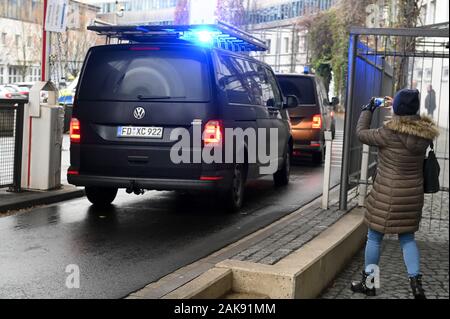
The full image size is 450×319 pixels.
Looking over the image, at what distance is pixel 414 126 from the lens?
497 cm

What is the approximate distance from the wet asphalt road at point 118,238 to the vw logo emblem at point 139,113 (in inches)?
48.5

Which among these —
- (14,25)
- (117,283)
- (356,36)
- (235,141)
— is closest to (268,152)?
(235,141)

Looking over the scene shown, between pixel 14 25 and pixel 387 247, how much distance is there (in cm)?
3691

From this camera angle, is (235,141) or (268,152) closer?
(235,141)

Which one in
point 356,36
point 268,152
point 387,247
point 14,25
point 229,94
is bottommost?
point 387,247

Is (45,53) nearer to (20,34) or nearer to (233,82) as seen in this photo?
(233,82)

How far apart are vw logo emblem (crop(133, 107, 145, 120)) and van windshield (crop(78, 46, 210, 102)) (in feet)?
0.44

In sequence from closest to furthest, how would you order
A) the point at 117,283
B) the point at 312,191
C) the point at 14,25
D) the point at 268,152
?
the point at 117,283 → the point at 268,152 → the point at 312,191 → the point at 14,25

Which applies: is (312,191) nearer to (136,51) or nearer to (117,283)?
(136,51)

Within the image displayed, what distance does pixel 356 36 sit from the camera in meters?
7.55

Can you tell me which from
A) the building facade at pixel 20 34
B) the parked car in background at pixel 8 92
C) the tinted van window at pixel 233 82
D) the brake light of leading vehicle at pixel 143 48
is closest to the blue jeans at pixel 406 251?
the tinted van window at pixel 233 82

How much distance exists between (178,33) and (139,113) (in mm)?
1747

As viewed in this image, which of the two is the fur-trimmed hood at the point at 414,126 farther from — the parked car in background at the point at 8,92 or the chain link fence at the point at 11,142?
the parked car in background at the point at 8,92

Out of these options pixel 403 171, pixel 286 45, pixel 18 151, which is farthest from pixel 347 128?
pixel 286 45
